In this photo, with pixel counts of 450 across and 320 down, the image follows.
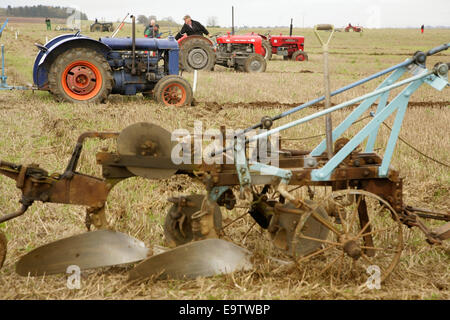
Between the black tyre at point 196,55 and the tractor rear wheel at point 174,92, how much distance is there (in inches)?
261

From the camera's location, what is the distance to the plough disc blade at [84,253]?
3592 mm

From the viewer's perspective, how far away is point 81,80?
9953mm

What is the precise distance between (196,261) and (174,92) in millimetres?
6908

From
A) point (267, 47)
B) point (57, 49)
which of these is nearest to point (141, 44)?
point (57, 49)

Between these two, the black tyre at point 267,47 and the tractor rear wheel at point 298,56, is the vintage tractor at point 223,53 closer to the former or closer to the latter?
the black tyre at point 267,47

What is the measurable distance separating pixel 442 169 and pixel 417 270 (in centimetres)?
264

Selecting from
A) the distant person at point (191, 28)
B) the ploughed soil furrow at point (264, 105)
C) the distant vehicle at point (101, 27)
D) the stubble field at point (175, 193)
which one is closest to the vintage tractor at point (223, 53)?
the distant person at point (191, 28)

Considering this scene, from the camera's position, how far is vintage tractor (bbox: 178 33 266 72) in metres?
16.8

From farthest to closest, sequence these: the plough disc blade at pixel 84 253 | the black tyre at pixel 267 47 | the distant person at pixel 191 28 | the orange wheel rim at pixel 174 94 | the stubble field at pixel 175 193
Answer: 1. the black tyre at pixel 267 47
2. the distant person at pixel 191 28
3. the orange wheel rim at pixel 174 94
4. the plough disc blade at pixel 84 253
5. the stubble field at pixel 175 193

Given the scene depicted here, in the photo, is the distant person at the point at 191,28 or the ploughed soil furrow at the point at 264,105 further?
the distant person at the point at 191,28

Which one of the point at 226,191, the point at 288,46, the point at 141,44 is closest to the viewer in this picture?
the point at 226,191

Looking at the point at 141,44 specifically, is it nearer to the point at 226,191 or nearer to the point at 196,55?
the point at 196,55

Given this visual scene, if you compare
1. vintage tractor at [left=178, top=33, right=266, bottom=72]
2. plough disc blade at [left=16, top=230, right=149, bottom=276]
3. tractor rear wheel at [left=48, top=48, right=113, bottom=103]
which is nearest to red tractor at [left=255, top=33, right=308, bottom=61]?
vintage tractor at [left=178, top=33, right=266, bottom=72]

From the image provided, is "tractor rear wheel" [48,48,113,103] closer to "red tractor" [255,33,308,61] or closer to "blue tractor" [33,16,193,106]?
"blue tractor" [33,16,193,106]
